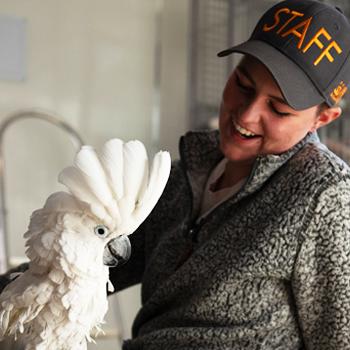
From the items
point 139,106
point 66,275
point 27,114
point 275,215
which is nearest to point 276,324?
point 275,215

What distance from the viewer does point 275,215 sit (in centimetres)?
104

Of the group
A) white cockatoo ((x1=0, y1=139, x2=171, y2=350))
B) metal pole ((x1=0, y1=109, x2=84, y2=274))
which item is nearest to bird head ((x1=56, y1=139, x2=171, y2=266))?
white cockatoo ((x1=0, y1=139, x2=171, y2=350))

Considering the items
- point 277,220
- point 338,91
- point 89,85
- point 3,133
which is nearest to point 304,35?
point 338,91

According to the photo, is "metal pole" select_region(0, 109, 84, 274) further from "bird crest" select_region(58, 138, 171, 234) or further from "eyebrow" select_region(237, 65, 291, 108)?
"bird crest" select_region(58, 138, 171, 234)

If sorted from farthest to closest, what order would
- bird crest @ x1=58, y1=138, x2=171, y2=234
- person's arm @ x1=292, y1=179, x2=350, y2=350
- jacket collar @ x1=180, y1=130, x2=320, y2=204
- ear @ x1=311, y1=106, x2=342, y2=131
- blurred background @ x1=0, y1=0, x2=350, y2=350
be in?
1. blurred background @ x1=0, y1=0, x2=350, y2=350
2. jacket collar @ x1=180, y1=130, x2=320, y2=204
3. ear @ x1=311, y1=106, x2=342, y2=131
4. person's arm @ x1=292, y1=179, x2=350, y2=350
5. bird crest @ x1=58, y1=138, x2=171, y2=234

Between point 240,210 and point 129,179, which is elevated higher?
point 129,179

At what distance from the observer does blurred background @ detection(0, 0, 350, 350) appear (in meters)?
2.60

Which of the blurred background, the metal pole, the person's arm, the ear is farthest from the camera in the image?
the blurred background

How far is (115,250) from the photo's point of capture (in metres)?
0.79

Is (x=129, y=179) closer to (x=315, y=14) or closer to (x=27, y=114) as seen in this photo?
(x=315, y=14)

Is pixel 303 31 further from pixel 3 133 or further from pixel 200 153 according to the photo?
pixel 3 133

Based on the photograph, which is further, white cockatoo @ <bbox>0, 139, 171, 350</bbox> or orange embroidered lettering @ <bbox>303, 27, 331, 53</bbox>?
orange embroidered lettering @ <bbox>303, 27, 331, 53</bbox>

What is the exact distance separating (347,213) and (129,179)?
1.35 feet

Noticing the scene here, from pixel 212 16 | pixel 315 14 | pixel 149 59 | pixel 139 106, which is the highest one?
pixel 315 14
